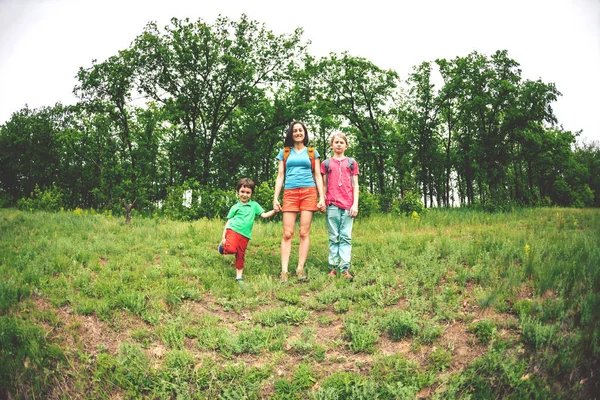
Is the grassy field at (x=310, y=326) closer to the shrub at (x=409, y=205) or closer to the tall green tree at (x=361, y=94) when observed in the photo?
the shrub at (x=409, y=205)

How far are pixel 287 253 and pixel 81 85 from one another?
25.3 m

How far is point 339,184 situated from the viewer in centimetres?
577

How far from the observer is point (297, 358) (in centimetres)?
380

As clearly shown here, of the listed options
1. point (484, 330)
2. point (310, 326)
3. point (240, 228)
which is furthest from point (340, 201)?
point (484, 330)

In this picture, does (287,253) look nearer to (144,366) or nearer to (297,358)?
(297,358)

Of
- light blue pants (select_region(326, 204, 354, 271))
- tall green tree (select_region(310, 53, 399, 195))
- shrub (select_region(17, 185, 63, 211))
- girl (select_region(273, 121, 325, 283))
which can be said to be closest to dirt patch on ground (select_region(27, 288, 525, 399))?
light blue pants (select_region(326, 204, 354, 271))

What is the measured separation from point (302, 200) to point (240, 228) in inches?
46.4

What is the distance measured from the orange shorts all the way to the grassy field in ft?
4.08

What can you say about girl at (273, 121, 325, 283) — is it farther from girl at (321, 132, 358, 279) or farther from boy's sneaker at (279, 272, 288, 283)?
girl at (321, 132, 358, 279)

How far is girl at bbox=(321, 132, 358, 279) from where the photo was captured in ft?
18.7

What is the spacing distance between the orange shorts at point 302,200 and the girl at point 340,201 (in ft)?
1.16

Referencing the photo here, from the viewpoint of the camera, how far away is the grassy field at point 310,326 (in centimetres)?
338

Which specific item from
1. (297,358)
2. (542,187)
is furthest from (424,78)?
(297,358)

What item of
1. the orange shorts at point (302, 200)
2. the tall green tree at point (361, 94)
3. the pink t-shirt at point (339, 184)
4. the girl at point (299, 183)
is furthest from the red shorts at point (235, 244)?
the tall green tree at point (361, 94)
